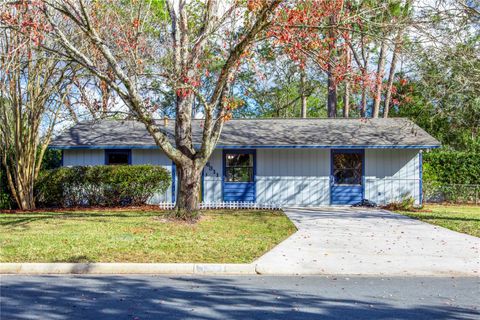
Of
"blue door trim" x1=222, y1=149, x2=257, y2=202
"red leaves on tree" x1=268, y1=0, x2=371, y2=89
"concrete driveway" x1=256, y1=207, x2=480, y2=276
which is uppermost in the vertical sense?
"red leaves on tree" x1=268, y1=0, x2=371, y2=89

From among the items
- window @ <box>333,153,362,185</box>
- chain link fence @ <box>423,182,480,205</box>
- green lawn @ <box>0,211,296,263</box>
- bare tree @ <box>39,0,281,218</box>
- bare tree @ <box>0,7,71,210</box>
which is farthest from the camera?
chain link fence @ <box>423,182,480,205</box>

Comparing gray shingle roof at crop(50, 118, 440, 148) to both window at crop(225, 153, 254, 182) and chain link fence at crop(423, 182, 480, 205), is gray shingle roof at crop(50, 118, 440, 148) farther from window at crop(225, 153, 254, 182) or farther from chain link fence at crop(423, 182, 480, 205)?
chain link fence at crop(423, 182, 480, 205)

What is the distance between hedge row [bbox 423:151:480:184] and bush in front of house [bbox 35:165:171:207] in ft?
41.0

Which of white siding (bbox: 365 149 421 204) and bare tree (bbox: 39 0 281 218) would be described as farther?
white siding (bbox: 365 149 421 204)

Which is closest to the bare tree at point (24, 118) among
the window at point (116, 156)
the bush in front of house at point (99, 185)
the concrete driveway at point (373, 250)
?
the bush in front of house at point (99, 185)

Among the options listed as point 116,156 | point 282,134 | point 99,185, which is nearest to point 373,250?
point 282,134

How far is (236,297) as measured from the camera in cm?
588

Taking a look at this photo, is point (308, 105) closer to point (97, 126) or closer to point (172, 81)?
point (97, 126)

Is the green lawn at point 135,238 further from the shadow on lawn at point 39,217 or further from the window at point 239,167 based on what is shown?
the window at point 239,167

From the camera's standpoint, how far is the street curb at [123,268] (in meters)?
7.42

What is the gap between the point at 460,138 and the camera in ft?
98.2

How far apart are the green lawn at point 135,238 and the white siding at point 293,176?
4515mm

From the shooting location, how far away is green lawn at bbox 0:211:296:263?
8117mm

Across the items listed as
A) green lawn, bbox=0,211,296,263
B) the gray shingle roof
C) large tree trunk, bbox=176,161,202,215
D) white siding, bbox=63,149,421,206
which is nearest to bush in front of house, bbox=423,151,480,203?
the gray shingle roof
